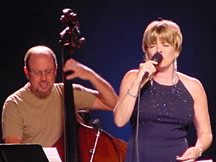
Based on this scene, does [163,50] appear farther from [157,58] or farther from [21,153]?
[21,153]

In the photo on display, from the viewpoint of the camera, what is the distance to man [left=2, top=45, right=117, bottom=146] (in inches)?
124

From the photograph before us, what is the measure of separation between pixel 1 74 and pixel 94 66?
90cm

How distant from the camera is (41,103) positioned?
10.7 feet

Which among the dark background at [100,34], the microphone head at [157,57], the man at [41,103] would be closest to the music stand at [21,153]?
the microphone head at [157,57]

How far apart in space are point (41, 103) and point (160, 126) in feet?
3.49

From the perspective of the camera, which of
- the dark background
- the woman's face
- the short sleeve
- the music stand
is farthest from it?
the dark background

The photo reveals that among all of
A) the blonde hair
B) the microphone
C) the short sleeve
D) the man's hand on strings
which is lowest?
the short sleeve

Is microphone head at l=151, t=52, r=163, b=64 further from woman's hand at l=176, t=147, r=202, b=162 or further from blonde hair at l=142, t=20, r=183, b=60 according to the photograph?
woman's hand at l=176, t=147, r=202, b=162

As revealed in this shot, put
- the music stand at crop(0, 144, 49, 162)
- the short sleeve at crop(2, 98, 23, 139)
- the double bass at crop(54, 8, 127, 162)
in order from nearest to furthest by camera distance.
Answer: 1. the music stand at crop(0, 144, 49, 162)
2. the double bass at crop(54, 8, 127, 162)
3. the short sleeve at crop(2, 98, 23, 139)

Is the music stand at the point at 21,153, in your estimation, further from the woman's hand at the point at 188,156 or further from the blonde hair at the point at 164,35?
the blonde hair at the point at 164,35

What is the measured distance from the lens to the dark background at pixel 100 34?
13.9ft

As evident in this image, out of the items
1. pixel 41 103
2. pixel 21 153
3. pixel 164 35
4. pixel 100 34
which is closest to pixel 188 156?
pixel 164 35

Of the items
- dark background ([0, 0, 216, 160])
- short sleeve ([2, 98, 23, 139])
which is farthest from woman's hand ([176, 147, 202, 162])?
dark background ([0, 0, 216, 160])

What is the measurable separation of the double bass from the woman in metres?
0.34
